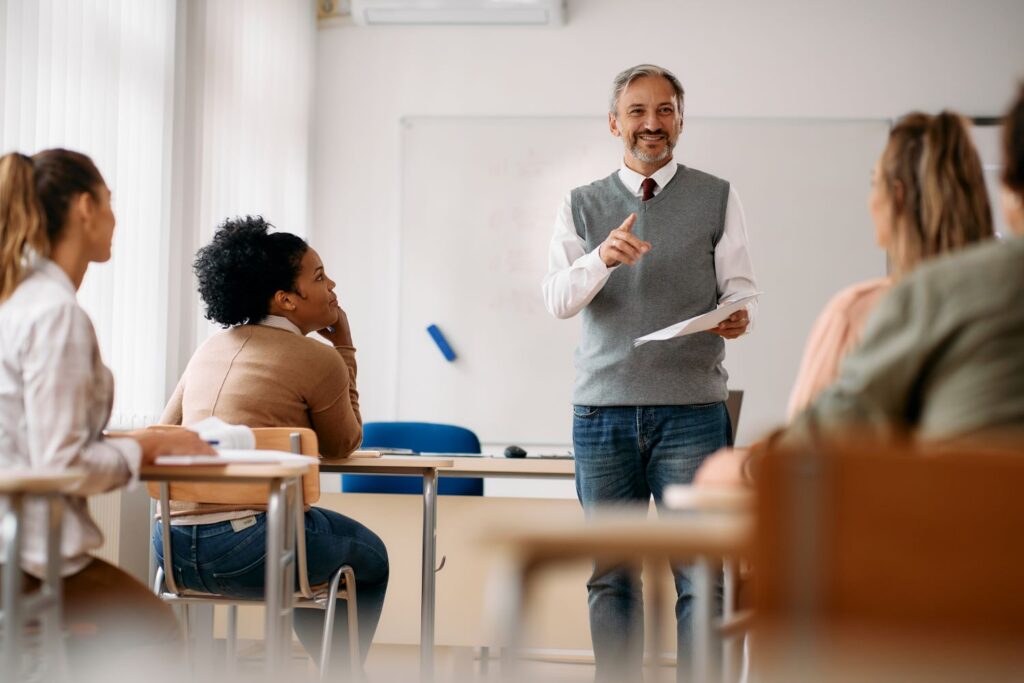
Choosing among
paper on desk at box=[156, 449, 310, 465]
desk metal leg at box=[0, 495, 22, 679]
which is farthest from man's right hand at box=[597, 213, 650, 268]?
desk metal leg at box=[0, 495, 22, 679]

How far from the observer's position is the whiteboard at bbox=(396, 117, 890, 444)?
16.2ft

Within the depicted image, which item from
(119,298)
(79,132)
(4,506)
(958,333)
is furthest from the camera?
(119,298)

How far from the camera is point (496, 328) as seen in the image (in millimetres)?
5023

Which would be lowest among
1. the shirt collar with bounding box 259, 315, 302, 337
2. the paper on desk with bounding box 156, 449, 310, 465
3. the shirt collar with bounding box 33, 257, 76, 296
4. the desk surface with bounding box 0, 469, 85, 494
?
the paper on desk with bounding box 156, 449, 310, 465

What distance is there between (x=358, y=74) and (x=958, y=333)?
4.41 m

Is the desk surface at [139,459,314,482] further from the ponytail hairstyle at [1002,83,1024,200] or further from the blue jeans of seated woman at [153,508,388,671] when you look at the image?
the ponytail hairstyle at [1002,83,1024,200]

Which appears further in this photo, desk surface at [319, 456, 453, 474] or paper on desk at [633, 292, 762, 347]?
desk surface at [319, 456, 453, 474]

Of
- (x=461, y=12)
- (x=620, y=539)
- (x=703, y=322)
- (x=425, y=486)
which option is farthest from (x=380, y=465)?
(x=461, y=12)

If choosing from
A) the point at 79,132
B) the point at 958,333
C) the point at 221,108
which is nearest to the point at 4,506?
the point at 958,333

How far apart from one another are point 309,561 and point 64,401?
37.0 inches

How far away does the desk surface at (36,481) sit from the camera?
153 centimetres

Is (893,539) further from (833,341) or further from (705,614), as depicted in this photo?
(833,341)

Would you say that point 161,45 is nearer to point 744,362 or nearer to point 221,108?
point 221,108

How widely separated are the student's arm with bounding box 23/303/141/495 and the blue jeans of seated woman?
0.68 meters
